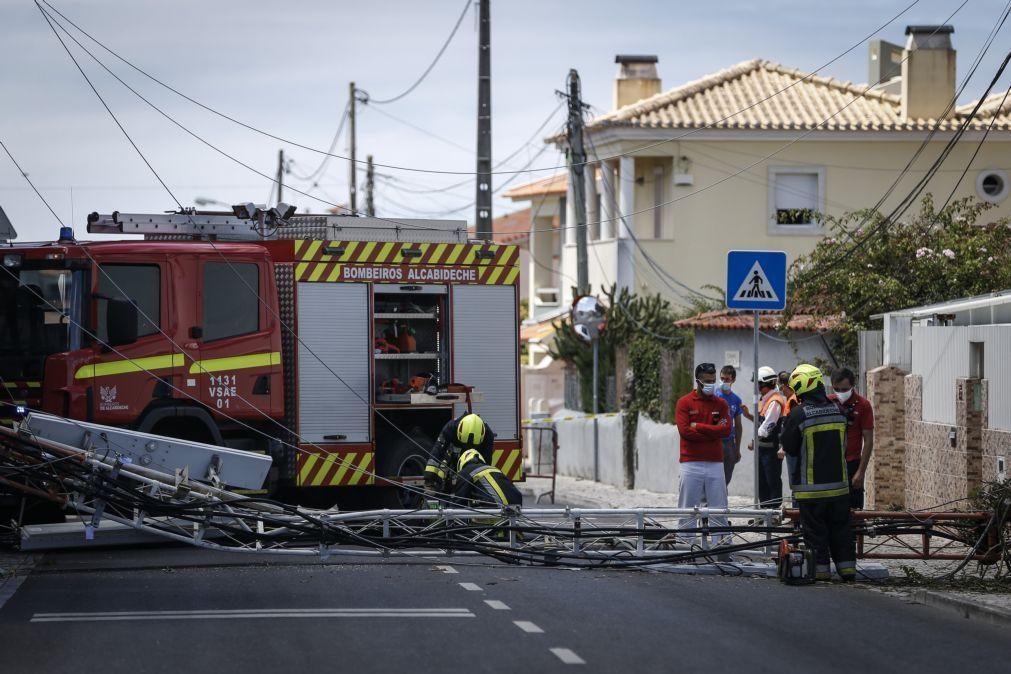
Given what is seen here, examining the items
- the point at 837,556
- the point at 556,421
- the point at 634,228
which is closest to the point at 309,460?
the point at 837,556

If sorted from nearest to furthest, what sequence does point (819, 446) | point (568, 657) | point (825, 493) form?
1. point (568, 657)
2. point (825, 493)
3. point (819, 446)

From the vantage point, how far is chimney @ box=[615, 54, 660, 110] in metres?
38.8

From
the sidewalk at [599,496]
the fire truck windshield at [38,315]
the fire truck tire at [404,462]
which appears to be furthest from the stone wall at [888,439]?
the fire truck windshield at [38,315]

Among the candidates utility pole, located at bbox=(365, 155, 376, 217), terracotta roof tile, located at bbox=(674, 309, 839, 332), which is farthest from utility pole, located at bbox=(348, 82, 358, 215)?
terracotta roof tile, located at bbox=(674, 309, 839, 332)

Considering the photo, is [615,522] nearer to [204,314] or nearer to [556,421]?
[204,314]

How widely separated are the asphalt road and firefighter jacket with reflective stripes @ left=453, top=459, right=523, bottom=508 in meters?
0.75

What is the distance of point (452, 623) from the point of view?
9922 millimetres

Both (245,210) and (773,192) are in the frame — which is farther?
(773,192)

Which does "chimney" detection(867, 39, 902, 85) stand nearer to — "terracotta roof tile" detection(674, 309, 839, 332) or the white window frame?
the white window frame

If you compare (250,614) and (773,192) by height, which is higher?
(773,192)

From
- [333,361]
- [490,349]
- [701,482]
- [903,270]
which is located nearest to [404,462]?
[333,361]

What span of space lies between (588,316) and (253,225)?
1297 centimetres

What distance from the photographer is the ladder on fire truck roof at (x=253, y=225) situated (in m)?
16.3

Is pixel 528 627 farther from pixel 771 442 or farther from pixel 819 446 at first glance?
pixel 771 442
